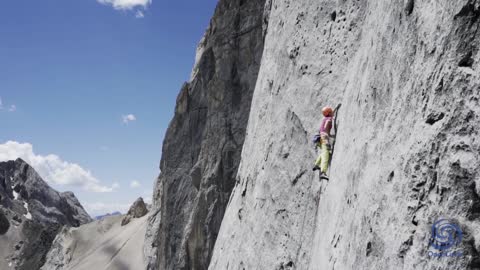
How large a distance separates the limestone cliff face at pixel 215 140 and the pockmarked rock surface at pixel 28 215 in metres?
60.1

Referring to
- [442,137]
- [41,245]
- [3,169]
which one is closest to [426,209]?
[442,137]

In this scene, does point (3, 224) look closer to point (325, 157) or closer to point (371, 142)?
point (325, 157)

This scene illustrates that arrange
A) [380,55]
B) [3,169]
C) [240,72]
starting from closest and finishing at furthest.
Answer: [380,55] → [240,72] → [3,169]

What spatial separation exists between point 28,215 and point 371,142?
14417 cm

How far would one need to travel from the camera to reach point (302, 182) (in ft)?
34.9

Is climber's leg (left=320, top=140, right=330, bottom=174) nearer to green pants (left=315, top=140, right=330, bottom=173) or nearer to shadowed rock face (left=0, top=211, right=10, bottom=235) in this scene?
green pants (left=315, top=140, right=330, bottom=173)

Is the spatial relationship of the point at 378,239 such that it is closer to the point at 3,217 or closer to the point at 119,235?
the point at 119,235

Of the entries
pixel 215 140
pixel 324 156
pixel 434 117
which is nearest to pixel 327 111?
pixel 324 156

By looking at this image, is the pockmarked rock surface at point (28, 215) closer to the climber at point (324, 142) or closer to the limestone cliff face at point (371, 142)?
the limestone cliff face at point (371, 142)

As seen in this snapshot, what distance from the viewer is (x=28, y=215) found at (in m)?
134

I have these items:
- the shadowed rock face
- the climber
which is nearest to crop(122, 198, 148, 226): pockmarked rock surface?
the shadowed rock face

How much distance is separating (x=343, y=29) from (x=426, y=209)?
21.7ft

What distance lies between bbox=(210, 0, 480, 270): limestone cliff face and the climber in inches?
7.7

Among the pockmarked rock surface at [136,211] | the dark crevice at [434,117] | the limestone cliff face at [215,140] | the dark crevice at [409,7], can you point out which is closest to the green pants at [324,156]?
the dark crevice at [409,7]
